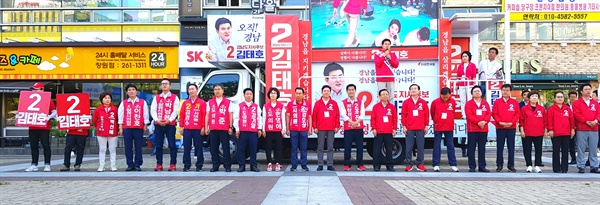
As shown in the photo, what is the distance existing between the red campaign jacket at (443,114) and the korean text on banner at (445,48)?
0.98 metres

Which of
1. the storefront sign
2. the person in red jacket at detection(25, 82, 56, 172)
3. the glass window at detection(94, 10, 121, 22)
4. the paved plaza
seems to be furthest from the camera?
the storefront sign

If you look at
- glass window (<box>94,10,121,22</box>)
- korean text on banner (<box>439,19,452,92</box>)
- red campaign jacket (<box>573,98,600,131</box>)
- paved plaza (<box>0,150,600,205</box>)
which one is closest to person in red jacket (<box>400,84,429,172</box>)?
paved plaza (<box>0,150,600,205</box>)

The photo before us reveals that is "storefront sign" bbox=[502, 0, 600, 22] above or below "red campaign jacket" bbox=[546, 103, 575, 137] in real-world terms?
above

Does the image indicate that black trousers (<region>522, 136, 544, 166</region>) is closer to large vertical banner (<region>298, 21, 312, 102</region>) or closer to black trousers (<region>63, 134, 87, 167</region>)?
large vertical banner (<region>298, 21, 312, 102</region>)

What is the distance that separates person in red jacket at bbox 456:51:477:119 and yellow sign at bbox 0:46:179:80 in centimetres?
1538

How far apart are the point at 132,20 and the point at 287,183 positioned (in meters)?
19.1

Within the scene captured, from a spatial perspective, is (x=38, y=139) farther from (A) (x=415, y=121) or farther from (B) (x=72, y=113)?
(A) (x=415, y=121)

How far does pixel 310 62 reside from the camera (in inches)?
526

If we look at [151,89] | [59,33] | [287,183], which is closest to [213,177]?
[287,183]

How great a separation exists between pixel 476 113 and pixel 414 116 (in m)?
1.19

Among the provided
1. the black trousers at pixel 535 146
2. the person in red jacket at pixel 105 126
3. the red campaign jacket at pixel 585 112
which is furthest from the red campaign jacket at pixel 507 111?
the person in red jacket at pixel 105 126

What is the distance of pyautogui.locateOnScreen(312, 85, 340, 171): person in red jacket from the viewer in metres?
12.2

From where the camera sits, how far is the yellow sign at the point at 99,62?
25.8 metres

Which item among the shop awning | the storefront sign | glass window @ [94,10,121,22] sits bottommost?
the shop awning
